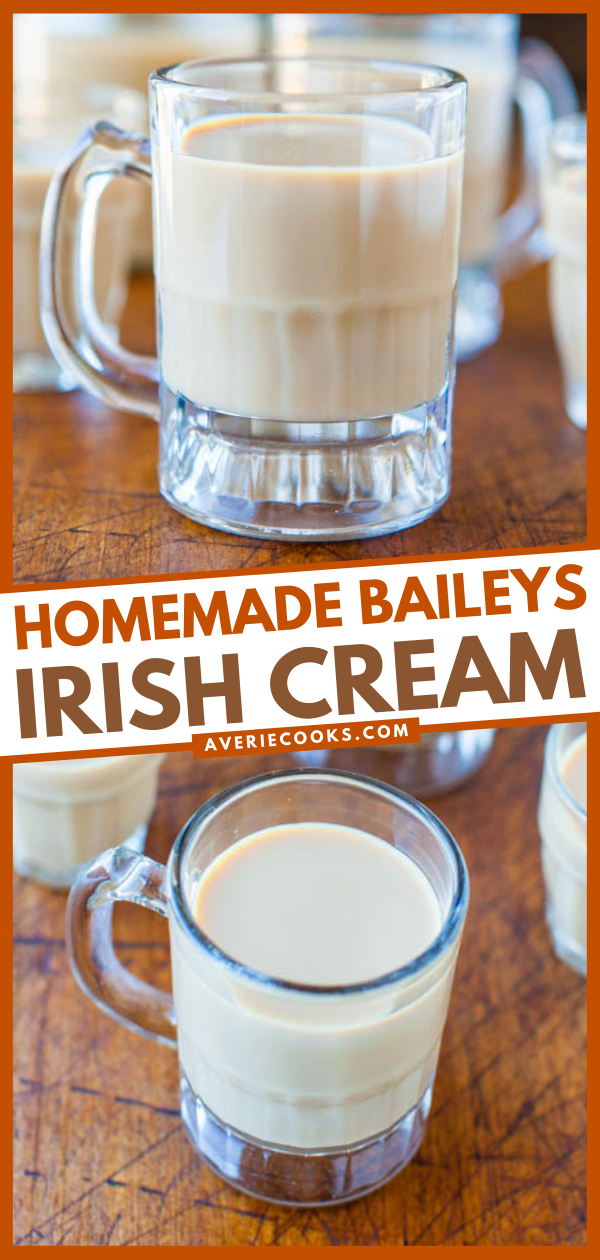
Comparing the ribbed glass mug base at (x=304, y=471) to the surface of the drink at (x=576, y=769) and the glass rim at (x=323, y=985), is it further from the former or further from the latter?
the surface of the drink at (x=576, y=769)

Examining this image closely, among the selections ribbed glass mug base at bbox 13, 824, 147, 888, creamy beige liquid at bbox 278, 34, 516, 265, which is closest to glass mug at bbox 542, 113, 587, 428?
creamy beige liquid at bbox 278, 34, 516, 265

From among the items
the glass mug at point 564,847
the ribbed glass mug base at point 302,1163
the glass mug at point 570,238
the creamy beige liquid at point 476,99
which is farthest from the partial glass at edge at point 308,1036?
the creamy beige liquid at point 476,99

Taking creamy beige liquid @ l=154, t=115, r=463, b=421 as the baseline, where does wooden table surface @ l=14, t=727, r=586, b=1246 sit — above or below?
below

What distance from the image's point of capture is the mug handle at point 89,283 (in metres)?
0.49

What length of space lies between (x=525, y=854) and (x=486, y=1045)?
0.14m

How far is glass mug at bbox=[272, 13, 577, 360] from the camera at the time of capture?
0.76 metres

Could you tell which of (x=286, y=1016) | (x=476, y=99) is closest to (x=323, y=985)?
(x=286, y=1016)

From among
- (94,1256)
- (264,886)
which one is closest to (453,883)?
(264,886)

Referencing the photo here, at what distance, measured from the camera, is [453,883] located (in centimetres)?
51

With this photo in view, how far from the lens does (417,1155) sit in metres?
0.56

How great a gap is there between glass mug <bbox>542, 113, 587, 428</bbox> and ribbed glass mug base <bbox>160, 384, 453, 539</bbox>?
0.58ft

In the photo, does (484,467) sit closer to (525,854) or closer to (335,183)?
(335,183)

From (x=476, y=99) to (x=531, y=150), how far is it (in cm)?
9

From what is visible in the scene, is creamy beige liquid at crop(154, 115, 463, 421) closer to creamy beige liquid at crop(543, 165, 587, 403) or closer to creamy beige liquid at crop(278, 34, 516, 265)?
creamy beige liquid at crop(543, 165, 587, 403)
